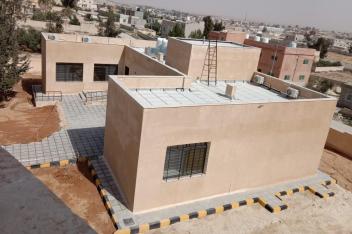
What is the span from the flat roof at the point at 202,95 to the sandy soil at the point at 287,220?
173 inches

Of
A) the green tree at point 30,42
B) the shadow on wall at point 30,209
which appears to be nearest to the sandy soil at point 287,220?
the shadow on wall at point 30,209

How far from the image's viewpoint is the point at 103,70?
24375mm

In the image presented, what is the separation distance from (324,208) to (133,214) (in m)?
8.28

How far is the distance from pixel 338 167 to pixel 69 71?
18826mm

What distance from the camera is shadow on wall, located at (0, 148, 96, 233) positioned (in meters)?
10.5

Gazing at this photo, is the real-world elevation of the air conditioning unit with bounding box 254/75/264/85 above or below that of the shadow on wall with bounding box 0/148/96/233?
above

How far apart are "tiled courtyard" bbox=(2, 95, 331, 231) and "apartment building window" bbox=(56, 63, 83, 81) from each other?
408 cm

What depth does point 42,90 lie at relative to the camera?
77.1ft

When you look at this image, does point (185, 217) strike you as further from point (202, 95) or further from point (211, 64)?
point (211, 64)

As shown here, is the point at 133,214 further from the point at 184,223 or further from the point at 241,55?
the point at 241,55

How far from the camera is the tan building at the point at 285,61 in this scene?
4339 cm

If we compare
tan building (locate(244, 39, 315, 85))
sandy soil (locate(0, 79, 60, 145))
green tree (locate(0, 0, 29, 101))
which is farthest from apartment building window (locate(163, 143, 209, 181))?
tan building (locate(244, 39, 315, 85))

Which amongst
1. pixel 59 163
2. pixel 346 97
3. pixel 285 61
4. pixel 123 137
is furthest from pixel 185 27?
pixel 123 137

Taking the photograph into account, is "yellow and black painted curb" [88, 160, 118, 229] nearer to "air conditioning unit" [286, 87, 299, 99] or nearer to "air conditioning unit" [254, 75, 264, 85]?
"air conditioning unit" [286, 87, 299, 99]
